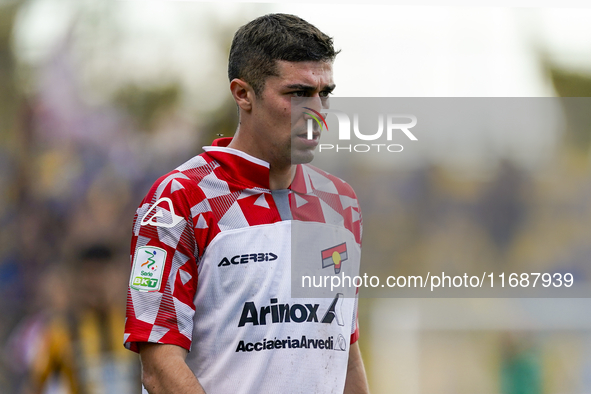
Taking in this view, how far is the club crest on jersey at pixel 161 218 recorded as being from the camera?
1520 mm

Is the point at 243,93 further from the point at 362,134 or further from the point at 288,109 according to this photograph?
the point at 362,134

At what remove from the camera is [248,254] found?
1.58 metres

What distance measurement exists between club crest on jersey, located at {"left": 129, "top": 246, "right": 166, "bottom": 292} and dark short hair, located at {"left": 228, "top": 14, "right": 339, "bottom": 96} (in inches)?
22.8

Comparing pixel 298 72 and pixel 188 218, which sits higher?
pixel 298 72

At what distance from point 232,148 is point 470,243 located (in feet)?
7.07

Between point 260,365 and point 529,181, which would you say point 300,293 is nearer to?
point 260,365

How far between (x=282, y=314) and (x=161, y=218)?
42 centimetres

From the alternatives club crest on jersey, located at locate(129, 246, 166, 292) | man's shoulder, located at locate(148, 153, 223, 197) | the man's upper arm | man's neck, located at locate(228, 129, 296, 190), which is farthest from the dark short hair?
club crest on jersey, located at locate(129, 246, 166, 292)

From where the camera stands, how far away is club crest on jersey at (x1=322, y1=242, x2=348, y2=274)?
1781 millimetres

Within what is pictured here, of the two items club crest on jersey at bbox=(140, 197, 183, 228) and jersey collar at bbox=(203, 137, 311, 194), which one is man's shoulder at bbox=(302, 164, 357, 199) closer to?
→ jersey collar at bbox=(203, 137, 311, 194)

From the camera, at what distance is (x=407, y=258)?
3.34 meters

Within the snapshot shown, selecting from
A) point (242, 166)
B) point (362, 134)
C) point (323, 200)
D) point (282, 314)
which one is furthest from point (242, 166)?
point (362, 134)

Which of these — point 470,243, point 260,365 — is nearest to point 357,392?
point 260,365

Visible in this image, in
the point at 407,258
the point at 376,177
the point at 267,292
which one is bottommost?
the point at 267,292
